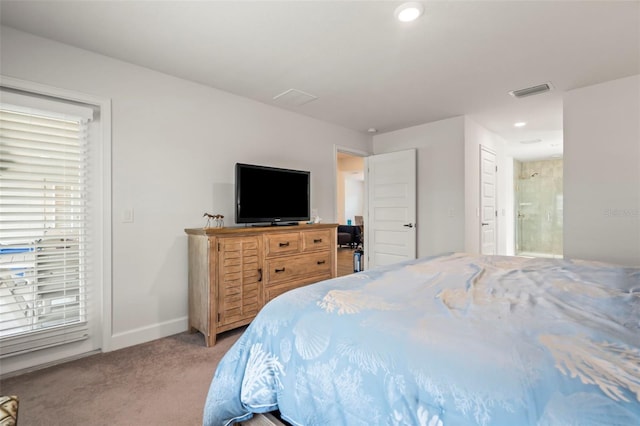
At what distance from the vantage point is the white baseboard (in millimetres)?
2387

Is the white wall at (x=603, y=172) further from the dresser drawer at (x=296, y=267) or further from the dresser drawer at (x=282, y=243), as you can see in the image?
the dresser drawer at (x=282, y=243)

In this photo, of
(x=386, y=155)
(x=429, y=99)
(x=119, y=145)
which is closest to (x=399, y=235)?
(x=386, y=155)

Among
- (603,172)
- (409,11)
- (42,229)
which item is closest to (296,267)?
(42,229)

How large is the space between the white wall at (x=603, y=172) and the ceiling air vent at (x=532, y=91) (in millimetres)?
303

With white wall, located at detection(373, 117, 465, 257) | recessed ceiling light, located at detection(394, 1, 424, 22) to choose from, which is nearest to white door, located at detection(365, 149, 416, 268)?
white wall, located at detection(373, 117, 465, 257)

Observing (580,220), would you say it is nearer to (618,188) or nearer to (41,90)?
(618,188)

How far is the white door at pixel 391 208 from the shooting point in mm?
4281

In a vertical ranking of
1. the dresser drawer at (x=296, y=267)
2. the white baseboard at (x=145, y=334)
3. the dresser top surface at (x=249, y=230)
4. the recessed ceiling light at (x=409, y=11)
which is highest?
the recessed ceiling light at (x=409, y=11)

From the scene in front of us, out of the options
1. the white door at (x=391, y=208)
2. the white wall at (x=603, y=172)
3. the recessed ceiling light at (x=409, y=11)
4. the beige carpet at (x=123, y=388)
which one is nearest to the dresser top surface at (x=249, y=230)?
the beige carpet at (x=123, y=388)

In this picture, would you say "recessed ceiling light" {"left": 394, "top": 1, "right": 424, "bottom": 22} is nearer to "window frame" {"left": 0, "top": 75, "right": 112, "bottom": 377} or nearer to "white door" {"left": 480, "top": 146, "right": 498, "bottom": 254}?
"window frame" {"left": 0, "top": 75, "right": 112, "bottom": 377}

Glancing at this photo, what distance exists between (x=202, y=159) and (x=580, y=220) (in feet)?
13.1

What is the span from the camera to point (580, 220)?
3.06 metres

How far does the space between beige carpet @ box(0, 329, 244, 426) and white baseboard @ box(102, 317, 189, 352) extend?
2.5 inches

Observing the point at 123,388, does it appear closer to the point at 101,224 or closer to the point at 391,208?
the point at 101,224
